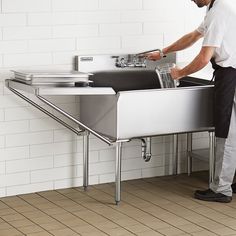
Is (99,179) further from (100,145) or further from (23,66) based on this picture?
(23,66)

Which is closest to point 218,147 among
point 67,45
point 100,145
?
point 100,145

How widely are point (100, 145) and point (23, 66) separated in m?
0.82

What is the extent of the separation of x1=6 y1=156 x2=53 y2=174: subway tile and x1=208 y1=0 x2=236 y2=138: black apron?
1181 millimetres

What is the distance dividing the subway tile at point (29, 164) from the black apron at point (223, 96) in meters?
1.18

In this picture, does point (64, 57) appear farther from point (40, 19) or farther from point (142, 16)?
point (142, 16)

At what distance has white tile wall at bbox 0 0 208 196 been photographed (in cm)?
504

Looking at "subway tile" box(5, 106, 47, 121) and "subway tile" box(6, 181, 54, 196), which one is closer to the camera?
"subway tile" box(5, 106, 47, 121)

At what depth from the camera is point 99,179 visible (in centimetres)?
550

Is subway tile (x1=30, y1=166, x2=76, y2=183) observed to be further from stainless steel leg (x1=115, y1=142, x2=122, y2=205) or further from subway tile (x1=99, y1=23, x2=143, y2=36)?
subway tile (x1=99, y1=23, x2=143, y2=36)

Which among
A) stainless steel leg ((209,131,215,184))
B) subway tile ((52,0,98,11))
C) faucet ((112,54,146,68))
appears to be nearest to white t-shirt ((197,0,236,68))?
stainless steel leg ((209,131,215,184))

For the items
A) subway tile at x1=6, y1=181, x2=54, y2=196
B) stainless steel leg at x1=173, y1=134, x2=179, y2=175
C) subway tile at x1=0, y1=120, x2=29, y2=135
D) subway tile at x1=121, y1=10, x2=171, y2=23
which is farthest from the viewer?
stainless steel leg at x1=173, y1=134, x2=179, y2=175

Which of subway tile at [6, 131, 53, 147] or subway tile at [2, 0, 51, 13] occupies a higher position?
subway tile at [2, 0, 51, 13]

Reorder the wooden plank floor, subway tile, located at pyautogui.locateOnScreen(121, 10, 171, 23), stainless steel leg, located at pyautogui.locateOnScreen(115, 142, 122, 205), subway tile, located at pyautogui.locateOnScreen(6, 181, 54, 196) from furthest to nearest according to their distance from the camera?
1. subway tile, located at pyautogui.locateOnScreen(121, 10, 171, 23)
2. subway tile, located at pyautogui.locateOnScreen(6, 181, 54, 196)
3. stainless steel leg, located at pyautogui.locateOnScreen(115, 142, 122, 205)
4. the wooden plank floor

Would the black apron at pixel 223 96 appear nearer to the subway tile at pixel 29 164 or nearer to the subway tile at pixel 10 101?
the subway tile at pixel 29 164
